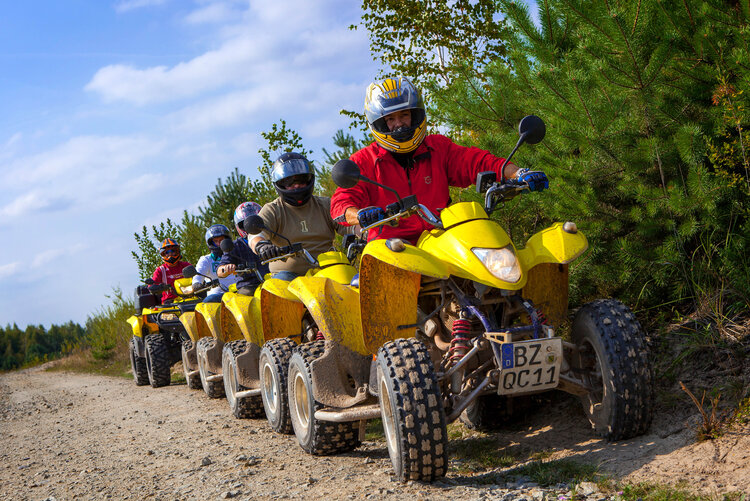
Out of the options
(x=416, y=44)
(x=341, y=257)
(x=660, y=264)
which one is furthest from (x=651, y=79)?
(x=416, y=44)

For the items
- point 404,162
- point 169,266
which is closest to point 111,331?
point 169,266

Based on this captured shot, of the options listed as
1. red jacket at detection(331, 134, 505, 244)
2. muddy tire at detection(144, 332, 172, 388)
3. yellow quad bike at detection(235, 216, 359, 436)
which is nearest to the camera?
red jacket at detection(331, 134, 505, 244)

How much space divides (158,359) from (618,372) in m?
9.09

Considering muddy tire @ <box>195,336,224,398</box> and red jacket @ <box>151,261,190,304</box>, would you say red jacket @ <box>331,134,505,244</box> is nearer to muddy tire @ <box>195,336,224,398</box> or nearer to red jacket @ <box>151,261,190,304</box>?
muddy tire @ <box>195,336,224,398</box>

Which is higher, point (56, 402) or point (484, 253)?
point (484, 253)

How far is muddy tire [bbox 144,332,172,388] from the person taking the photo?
456 inches

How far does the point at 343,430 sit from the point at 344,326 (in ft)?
Result: 2.48

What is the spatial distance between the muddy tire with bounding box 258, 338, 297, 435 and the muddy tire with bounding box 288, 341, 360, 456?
465 mm

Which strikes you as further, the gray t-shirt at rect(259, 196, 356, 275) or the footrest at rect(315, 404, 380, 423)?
the gray t-shirt at rect(259, 196, 356, 275)

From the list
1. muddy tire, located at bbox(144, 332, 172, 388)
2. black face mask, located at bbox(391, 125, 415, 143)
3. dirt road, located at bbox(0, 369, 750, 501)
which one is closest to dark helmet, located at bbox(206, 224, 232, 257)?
muddy tire, located at bbox(144, 332, 172, 388)

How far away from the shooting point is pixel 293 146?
48.5 feet

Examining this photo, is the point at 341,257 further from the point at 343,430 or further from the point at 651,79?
the point at 651,79

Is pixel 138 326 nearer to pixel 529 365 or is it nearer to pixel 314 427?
pixel 314 427

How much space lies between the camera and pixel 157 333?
39.5 feet
